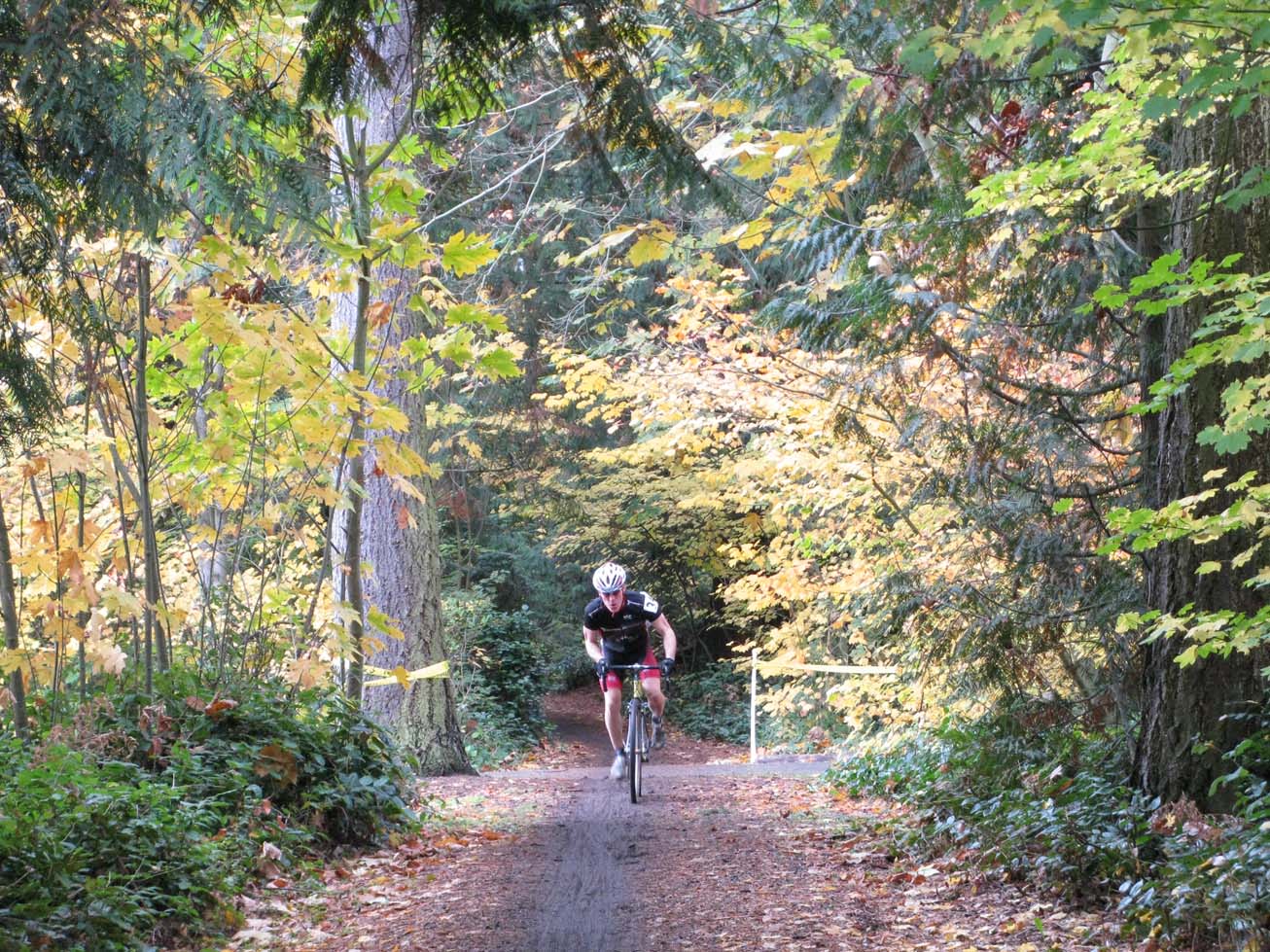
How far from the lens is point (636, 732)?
31.5 feet

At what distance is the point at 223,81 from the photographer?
5062 mm

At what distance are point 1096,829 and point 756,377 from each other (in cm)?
637

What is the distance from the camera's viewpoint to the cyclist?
31.3ft

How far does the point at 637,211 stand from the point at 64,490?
12.9 meters

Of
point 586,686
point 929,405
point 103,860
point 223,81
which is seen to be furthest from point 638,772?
point 586,686

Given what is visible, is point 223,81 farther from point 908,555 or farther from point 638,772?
point 908,555

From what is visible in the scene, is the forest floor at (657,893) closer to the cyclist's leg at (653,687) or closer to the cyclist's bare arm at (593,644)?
the cyclist's leg at (653,687)

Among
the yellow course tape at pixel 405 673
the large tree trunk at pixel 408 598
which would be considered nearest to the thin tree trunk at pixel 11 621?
the yellow course tape at pixel 405 673

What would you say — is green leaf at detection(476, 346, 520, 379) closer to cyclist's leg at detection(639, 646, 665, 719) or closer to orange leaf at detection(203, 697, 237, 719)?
orange leaf at detection(203, 697, 237, 719)

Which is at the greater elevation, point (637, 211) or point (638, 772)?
point (637, 211)

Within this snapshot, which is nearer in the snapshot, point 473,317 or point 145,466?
point 145,466

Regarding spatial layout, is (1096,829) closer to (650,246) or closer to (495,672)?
(650,246)

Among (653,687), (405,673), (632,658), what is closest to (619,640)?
(632,658)

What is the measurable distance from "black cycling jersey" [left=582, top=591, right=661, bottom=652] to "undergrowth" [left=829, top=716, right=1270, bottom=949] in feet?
8.25
